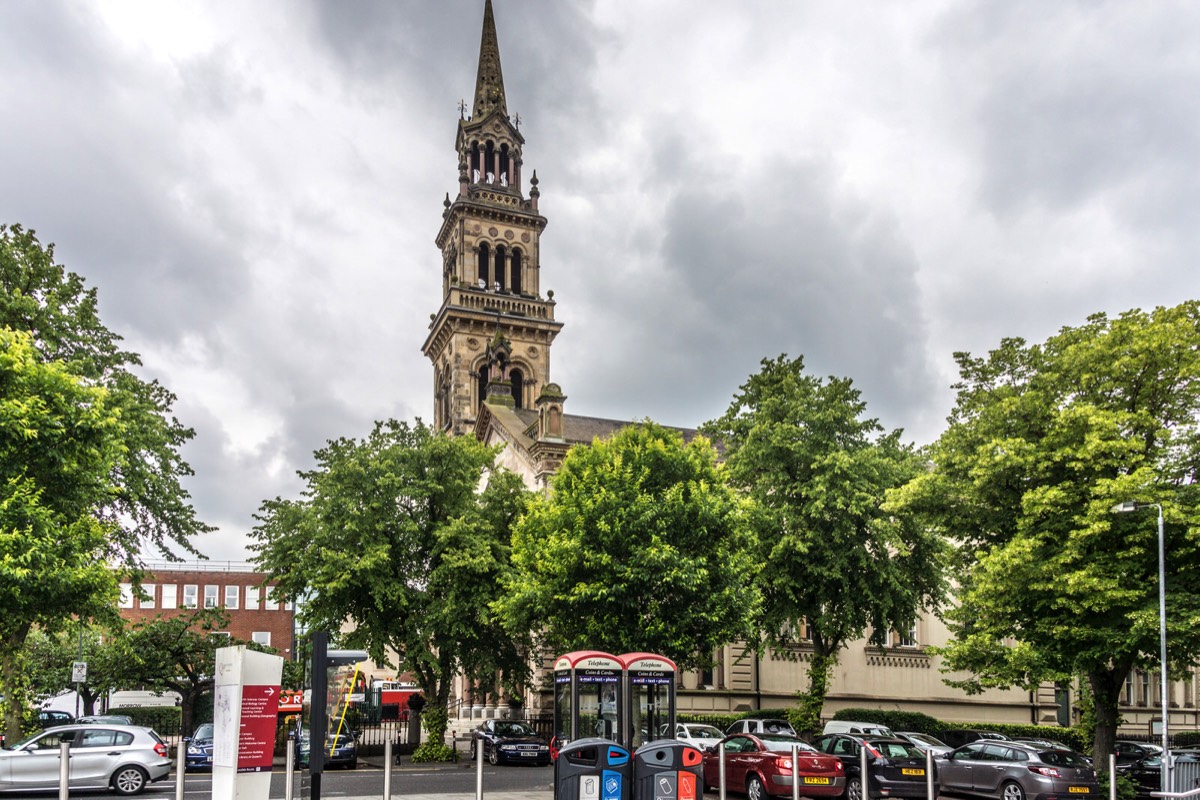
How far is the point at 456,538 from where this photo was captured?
1407 inches

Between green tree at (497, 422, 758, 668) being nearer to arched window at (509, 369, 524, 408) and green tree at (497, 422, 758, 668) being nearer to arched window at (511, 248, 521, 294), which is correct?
arched window at (509, 369, 524, 408)

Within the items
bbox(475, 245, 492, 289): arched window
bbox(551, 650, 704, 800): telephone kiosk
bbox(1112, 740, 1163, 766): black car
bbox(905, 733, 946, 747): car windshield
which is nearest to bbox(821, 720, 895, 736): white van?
bbox(905, 733, 946, 747): car windshield

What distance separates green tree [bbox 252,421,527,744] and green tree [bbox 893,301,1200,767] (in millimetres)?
15243

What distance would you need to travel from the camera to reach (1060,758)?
23906 millimetres

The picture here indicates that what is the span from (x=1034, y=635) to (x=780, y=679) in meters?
21.7

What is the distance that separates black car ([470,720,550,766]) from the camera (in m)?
33.9

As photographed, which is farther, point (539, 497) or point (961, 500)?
point (539, 497)

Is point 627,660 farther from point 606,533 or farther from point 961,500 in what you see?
point 961,500

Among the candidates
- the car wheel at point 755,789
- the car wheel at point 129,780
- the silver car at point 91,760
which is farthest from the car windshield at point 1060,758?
the car wheel at point 129,780

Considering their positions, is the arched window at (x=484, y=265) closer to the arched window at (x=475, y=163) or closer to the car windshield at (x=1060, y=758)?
the arched window at (x=475, y=163)

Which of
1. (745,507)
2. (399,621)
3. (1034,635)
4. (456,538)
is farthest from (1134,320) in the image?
(399,621)

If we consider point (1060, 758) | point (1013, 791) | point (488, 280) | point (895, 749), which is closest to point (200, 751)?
point (895, 749)

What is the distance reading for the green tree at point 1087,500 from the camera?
24.4 m

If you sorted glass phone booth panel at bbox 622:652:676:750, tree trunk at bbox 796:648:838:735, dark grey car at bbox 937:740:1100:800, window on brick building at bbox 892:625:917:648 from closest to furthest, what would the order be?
1. dark grey car at bbox 937:740:1100:800
2. glass phone booth panel at bbox 622:652:676:750
3. tree trunk at bbox 796:648:838:735
4. window on brick building at bbox 892:625:917:648
